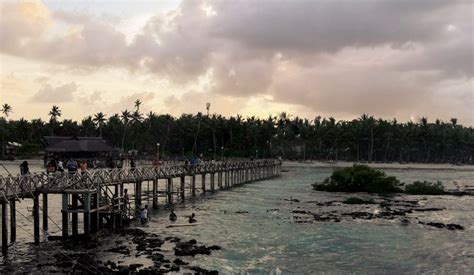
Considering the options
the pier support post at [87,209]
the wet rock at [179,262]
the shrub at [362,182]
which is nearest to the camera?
the wet rock at [179,262]

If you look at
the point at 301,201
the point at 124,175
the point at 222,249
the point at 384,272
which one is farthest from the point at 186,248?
the point at 301,201

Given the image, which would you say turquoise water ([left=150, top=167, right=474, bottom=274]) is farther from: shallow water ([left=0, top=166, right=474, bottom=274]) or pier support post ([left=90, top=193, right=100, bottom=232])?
pier support post ([left=90, top=193, right=100, bottom=232])

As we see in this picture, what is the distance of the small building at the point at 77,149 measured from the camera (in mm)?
103250

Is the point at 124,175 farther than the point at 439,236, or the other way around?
the point at 124,175

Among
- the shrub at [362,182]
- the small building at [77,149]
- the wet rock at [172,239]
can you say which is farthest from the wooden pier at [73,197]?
the small building at [77,149]

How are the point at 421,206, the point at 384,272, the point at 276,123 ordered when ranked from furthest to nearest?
the point at 276,123 < the point at 421,206 < the point at 384,272

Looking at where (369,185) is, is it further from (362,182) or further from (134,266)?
(134,266)

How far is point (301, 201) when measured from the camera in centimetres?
6412

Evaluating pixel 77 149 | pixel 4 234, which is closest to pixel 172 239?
pixel 4 234

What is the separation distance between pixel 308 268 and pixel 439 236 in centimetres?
1580

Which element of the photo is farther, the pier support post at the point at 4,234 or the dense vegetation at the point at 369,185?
the dense vegetation at the point at 369,185

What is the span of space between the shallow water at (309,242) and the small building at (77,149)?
173 ft

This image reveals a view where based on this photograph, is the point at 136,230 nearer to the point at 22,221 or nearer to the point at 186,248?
the point at 186,248

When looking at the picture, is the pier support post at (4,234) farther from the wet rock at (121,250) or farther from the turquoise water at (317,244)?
the turquoise water at (317,244)
